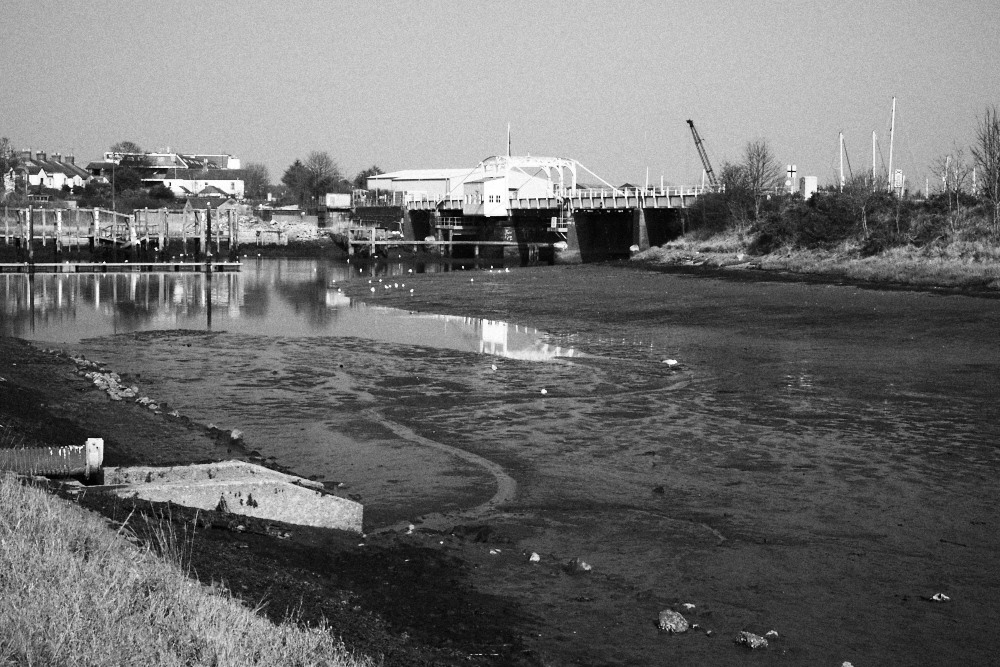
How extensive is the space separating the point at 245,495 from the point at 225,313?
31.1 metres

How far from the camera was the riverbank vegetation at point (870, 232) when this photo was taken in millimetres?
48375

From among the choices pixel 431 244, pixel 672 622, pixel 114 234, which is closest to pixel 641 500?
pixel 672 622

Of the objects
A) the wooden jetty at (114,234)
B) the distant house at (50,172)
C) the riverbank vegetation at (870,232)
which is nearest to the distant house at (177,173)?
the distant house at (50,172)

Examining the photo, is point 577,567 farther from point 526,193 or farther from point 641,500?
point 526,193

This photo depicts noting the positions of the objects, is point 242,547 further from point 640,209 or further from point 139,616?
point 640,209

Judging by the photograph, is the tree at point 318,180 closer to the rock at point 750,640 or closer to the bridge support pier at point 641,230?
the bridge support pier at point 641,230

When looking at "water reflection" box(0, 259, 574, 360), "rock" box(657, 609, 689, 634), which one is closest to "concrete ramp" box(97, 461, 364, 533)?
"rock" box(657, 609, 689, 634)

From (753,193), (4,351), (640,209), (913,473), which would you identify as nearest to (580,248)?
(640,209)

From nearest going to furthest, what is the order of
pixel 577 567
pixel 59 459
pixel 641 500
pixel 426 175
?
pixel 577 567
pixel 59 459
pixel 641 500
pixel 426 175

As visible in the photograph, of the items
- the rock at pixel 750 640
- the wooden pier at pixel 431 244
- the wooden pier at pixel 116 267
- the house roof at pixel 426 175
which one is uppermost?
the house roof at pixel 426 175

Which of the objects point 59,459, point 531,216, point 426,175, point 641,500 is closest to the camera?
point 59,459

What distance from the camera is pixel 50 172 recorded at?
161 meters

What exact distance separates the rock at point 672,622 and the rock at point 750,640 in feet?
1.53

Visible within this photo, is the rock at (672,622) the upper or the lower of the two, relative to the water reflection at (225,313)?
lower
